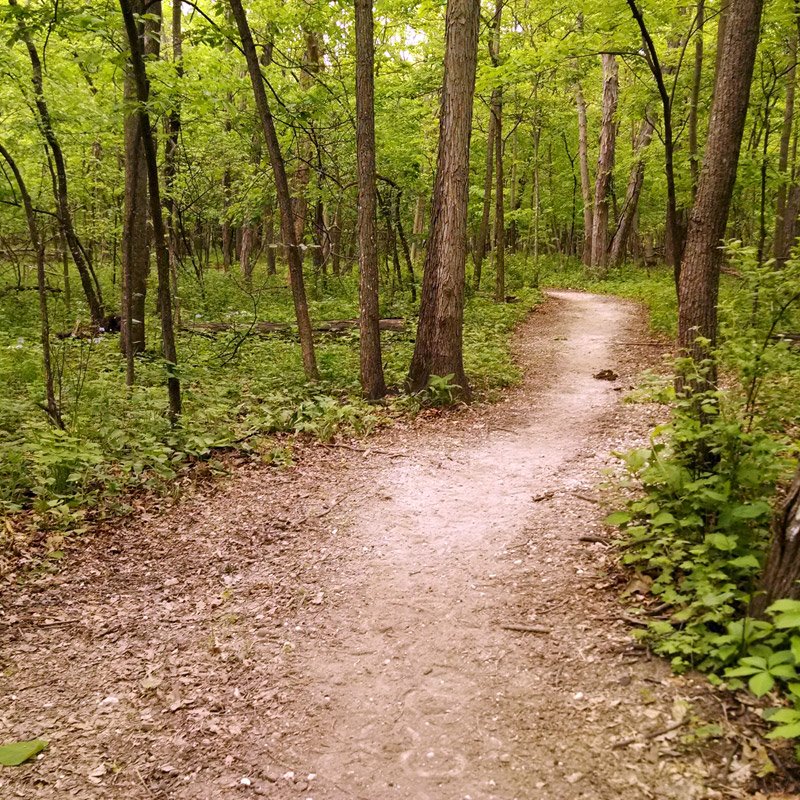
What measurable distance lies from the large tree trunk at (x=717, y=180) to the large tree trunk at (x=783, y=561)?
238 centimetres

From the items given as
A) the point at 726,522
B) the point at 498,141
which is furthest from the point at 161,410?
the point at 498,141

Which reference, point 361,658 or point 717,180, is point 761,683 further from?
point 717,180

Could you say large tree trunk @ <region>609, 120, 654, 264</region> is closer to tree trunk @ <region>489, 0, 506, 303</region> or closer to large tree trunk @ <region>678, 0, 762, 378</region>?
tree trunk @ <region>489, 0, 506, 303</region>

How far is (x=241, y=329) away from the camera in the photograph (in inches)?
501

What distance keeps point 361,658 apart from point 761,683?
84.2 inches

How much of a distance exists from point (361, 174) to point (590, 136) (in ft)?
98.9

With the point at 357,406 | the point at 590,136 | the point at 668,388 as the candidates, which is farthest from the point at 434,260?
the point at 590,136

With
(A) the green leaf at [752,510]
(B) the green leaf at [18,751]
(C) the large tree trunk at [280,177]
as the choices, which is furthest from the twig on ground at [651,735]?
(C) the large tree trunk at [280,177]

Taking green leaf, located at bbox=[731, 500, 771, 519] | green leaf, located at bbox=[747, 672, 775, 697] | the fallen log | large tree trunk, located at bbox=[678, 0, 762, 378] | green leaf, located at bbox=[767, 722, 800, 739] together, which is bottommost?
green leaf, located at bbox=[767, 722, 800, 739]

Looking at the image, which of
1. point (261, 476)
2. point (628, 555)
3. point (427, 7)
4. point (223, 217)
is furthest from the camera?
point (223, 217)

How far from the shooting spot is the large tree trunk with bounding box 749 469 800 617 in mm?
2711

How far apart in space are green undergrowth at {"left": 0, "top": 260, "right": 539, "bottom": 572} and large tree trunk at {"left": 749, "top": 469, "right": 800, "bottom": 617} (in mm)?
4872

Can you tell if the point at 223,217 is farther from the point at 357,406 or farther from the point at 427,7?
the point at 357,406

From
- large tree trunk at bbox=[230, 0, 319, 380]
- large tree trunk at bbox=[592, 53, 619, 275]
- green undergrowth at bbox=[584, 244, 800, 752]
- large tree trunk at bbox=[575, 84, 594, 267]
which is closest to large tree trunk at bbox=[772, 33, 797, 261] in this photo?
large tree trunk at bbox=[592, 53, 619, 275]
